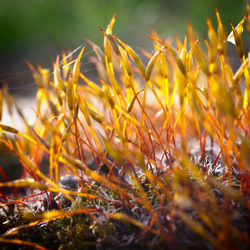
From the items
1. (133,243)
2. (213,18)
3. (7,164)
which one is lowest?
(133,243)

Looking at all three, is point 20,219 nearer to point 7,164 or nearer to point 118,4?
point 7,164

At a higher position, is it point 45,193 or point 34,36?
point 34,36

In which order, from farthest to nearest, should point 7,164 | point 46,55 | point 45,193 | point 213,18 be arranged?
point 46,55, point 213,18, point 7,164, point 45,193

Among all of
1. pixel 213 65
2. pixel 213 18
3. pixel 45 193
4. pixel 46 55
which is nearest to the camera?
pixel 213 65

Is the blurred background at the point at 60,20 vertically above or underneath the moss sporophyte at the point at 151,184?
above

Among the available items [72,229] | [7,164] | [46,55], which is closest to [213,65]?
[72,229]

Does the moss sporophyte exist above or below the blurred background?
below

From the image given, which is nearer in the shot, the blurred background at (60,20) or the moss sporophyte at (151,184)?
the moss sporophyte at (151,184)

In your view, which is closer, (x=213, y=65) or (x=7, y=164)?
(x=213, y=65)

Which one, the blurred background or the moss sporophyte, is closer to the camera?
the moss sporophyte

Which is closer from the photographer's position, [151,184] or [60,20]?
[151,184]

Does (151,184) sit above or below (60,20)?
below
